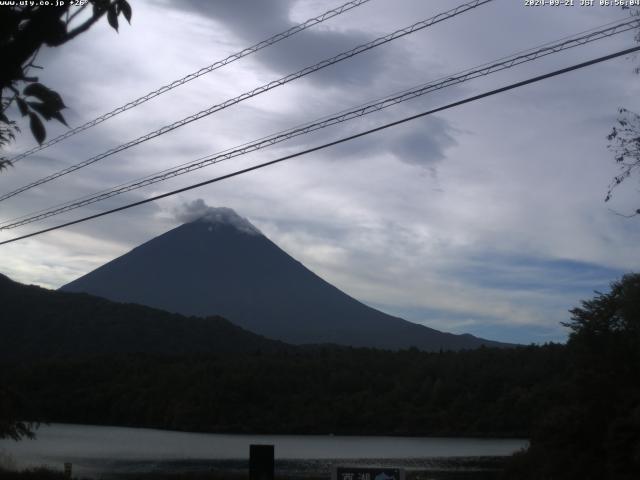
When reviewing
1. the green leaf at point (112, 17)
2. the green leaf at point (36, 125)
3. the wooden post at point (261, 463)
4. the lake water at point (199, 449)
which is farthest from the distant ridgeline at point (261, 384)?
the green leaf at point (36, 125)

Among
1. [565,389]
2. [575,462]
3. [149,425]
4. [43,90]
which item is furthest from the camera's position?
→ [149,425]

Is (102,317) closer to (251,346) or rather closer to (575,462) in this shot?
(251,346)

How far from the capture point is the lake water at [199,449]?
156ft

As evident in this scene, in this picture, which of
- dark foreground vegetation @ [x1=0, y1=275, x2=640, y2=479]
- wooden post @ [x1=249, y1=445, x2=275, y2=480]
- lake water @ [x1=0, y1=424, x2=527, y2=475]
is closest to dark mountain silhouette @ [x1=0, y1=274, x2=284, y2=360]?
dark foreground vegetation @ [x1=0, y1=275, x2=640, y2=479]

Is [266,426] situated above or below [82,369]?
below

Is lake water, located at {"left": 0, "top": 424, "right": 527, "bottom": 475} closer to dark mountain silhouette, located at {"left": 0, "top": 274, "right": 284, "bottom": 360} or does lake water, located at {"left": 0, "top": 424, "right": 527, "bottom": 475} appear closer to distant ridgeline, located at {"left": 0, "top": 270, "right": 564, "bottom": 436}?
distant ridgeline, located at {"left": 0, "top": 270, "right": 564, "bottom": 436}


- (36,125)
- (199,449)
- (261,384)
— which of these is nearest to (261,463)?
(36,125)

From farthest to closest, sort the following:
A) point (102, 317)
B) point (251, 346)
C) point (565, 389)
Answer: point (251, 346) → point (102, 317) → point (565, 389)

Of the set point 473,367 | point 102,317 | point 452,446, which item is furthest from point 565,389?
point 102,317

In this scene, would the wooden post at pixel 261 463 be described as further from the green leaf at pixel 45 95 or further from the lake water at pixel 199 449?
the lake water at pixel 199 449

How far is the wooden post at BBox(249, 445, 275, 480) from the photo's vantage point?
12523 mm

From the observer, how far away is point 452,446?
238 feet

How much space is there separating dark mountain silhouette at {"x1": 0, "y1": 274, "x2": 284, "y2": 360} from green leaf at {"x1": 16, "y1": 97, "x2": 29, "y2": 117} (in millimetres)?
90084

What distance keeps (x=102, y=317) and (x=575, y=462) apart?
307 ft
